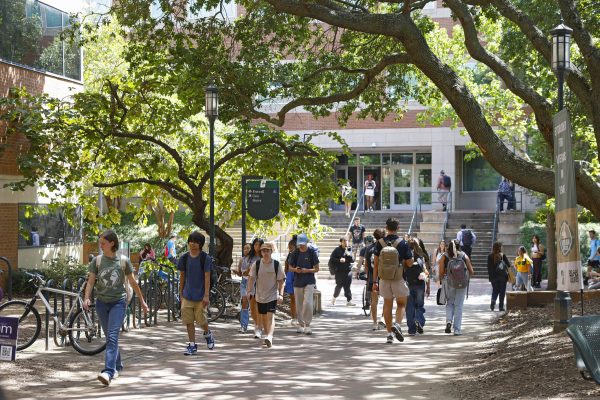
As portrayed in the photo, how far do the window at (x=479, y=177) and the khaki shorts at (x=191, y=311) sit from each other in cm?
3652

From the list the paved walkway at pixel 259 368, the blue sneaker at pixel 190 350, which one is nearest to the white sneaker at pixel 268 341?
the paved walkway at pixel 259 368

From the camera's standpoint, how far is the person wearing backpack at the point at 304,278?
1714 cm

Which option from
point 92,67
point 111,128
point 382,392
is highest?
point 92,67

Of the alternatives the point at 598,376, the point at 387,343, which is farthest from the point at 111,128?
the point at 598,376

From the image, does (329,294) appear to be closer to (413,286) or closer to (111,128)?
(111,128)

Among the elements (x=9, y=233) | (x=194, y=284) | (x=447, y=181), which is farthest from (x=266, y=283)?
(x=447, y=181)

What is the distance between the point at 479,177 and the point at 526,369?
127 ft

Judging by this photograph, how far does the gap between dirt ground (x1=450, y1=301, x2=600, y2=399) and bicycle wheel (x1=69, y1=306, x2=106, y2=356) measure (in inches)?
198

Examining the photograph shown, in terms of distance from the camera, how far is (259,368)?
1277 centimetres

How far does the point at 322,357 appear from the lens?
14062 millimetres

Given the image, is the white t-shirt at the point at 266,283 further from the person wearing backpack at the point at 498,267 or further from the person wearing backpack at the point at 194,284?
the person wearing backpack at the point at 498,267

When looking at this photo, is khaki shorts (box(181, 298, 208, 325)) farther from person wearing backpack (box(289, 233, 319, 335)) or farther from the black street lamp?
the black street lamp

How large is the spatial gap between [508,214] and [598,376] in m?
32.2

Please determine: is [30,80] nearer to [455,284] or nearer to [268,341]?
[268,341]
